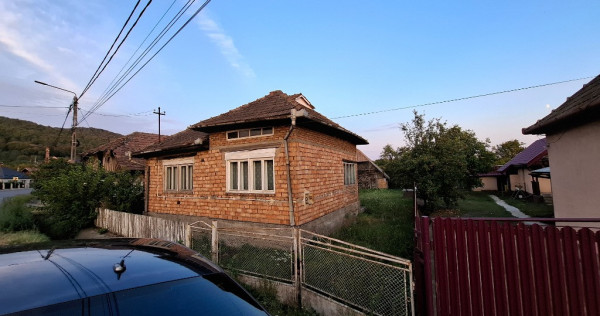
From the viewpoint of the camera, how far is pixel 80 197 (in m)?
12.7

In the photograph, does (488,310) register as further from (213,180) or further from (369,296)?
(213,180)

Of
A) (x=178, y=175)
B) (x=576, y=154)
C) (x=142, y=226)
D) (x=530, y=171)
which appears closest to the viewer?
(x=576, y=154)

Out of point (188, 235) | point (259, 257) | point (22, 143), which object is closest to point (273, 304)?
point (259, 257)

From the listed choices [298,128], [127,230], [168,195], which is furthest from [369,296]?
[127,230]

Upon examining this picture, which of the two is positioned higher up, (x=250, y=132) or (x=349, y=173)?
(x=250, y=132)

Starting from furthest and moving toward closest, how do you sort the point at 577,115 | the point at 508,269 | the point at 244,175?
the point at 244,175 < the point at 577,115 < the point at 508,269

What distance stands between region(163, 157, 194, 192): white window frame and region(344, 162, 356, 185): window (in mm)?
6686

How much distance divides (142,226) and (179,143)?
11.1 feet

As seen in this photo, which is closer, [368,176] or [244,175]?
[244,175]

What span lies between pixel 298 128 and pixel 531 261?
595 cm

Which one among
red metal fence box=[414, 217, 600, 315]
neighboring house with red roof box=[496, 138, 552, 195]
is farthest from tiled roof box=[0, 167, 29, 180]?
neighboring house with red roof box=[496, 138, 552, 195]

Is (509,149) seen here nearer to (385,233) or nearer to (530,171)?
(530,171)

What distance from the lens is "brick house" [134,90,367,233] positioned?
767 centimetres

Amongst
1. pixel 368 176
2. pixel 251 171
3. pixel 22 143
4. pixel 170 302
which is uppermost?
pixel 22 143
